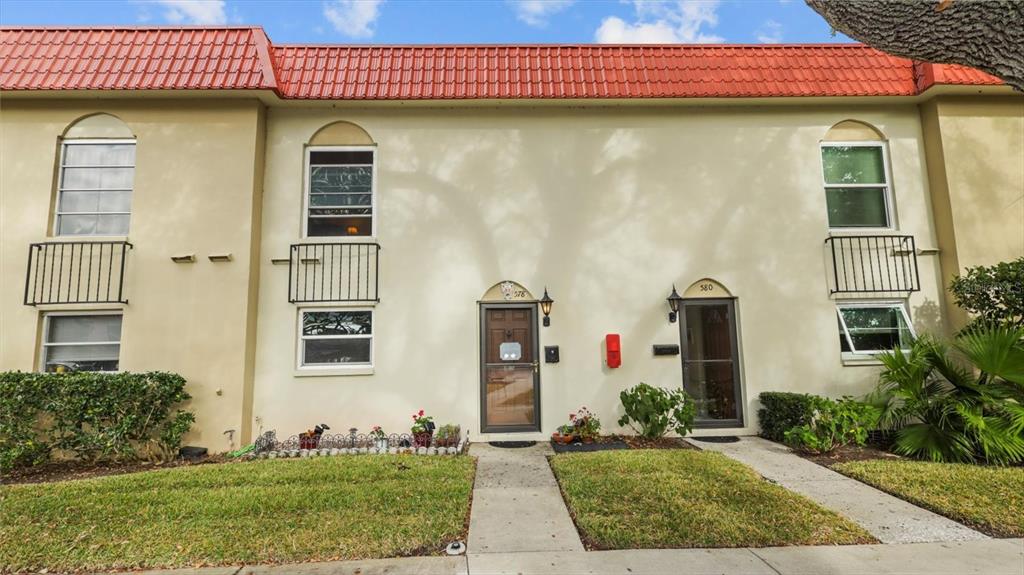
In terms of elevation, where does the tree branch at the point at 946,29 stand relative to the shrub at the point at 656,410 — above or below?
above

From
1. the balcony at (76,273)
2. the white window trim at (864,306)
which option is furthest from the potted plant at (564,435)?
the balcony at (76,273)

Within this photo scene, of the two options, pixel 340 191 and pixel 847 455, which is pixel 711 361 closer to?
pixel 847 455

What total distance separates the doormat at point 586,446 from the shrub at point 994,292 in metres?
5.47

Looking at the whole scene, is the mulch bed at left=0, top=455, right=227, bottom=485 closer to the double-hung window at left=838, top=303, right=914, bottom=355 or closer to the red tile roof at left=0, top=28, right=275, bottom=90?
the red tile roof at left=0, top=28, right=275, bottom=90

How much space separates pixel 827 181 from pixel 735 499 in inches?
248

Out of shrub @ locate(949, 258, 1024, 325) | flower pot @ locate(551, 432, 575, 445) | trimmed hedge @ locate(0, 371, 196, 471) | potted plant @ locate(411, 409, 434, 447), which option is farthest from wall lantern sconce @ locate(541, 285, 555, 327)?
shrub @ locate(949, 258, 1024, 325)

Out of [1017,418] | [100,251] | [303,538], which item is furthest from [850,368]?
[100,251]

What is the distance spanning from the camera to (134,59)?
24.6 ft

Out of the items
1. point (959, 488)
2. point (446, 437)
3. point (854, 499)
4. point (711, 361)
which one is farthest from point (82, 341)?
point (959, 488)

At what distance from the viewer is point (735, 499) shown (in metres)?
4.59

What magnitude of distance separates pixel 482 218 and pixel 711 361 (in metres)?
4.41

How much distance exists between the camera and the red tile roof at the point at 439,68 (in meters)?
7.39

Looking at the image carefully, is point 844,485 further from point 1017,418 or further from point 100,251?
point 100,251

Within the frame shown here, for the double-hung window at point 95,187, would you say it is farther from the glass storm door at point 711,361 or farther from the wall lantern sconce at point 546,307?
the glass storm door at point 711,361
